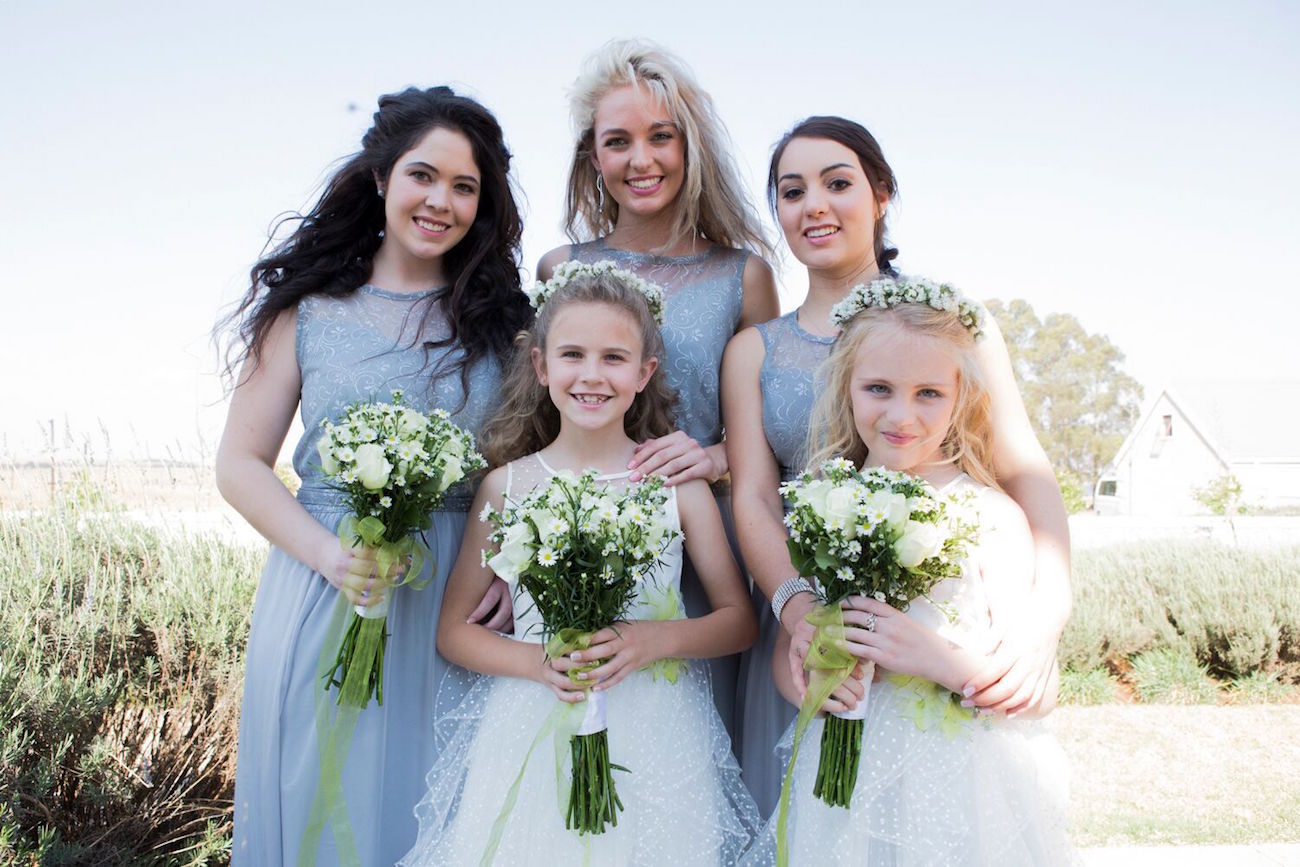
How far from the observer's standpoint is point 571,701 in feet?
8.98

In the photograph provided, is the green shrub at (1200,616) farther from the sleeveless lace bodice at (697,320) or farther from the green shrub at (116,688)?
the green shrub at (116,688)

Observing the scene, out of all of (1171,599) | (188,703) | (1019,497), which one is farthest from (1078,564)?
(188,703)

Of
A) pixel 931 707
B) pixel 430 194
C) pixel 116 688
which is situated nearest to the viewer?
pixel 931 707

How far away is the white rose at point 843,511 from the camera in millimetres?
2514

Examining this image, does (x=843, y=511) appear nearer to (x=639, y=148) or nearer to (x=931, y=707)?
(x=931, y=707)

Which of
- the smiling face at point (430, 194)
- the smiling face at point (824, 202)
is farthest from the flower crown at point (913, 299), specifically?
the smiling face at point (430, 194)

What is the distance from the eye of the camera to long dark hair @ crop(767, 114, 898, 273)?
11.9 ft

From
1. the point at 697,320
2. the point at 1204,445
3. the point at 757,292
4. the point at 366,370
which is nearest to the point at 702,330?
the point at 697,320

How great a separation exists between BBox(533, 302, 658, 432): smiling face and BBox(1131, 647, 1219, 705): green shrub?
8.20 m

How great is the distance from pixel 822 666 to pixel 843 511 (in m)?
0.50

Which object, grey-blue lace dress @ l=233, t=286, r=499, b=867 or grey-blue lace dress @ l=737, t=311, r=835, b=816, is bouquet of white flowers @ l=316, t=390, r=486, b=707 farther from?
grey-blue lace dress @ l=737, t=311, r=835, b=816

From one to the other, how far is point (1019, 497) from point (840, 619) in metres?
0.98

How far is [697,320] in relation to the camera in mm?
4012

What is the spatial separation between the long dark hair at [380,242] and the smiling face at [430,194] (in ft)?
0.22
